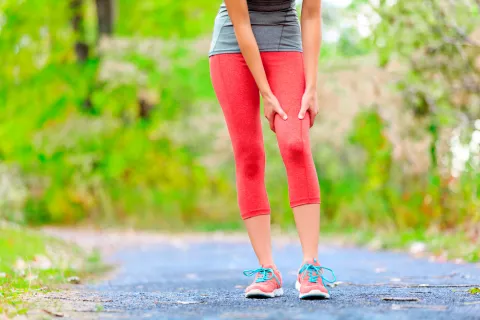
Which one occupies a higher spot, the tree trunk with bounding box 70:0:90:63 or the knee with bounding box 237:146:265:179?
the tree trunk with bounding box 70:0:90:63

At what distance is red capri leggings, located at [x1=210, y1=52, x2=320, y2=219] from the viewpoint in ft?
10.7

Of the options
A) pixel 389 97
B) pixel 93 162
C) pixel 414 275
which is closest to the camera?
pixel 414 275

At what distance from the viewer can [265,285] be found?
128 inches

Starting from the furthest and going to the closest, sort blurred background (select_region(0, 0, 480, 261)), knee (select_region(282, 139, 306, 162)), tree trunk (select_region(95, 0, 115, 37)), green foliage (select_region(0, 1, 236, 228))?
1. tree trunk (select_region(95, 0, 115, 37))
2. green foliage (select_region(0, 1, 236, 228))
3. blurred background (select_region(0, 0, 480, 261))
4. knee (select_region(282, 139, 306, 162))

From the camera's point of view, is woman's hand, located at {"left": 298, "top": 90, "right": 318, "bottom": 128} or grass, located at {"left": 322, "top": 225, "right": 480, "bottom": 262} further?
grass, located at {"left": 322, "top": 225, "right": 480, "bottom": 262}

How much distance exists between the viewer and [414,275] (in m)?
4.76

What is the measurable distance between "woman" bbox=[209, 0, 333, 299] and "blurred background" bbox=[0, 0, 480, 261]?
17.0 feet

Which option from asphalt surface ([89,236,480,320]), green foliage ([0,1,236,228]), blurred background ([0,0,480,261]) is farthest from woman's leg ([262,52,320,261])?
green foliage ([0,1,236,228])

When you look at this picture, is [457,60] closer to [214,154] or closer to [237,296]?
[237,296]

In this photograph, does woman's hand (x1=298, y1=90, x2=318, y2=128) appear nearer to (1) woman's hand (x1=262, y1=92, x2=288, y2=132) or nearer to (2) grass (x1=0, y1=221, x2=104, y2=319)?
(1) woman's hand (x1=262, y1=92, x2=288, y2=132)

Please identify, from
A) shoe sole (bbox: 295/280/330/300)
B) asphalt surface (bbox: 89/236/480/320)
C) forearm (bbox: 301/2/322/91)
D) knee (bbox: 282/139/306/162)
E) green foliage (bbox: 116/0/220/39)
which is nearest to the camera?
asphalt surface (bbox: 89/236/480/320)

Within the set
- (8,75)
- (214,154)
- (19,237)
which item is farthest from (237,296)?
(8,75)

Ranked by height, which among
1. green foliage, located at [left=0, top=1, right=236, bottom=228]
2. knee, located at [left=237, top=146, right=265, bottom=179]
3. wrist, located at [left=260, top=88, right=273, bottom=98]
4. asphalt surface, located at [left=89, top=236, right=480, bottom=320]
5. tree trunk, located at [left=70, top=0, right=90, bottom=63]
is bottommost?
asphalt surface, located at [left=89, top=236, right=480, bottom=320]

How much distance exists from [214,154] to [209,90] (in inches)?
49.4
